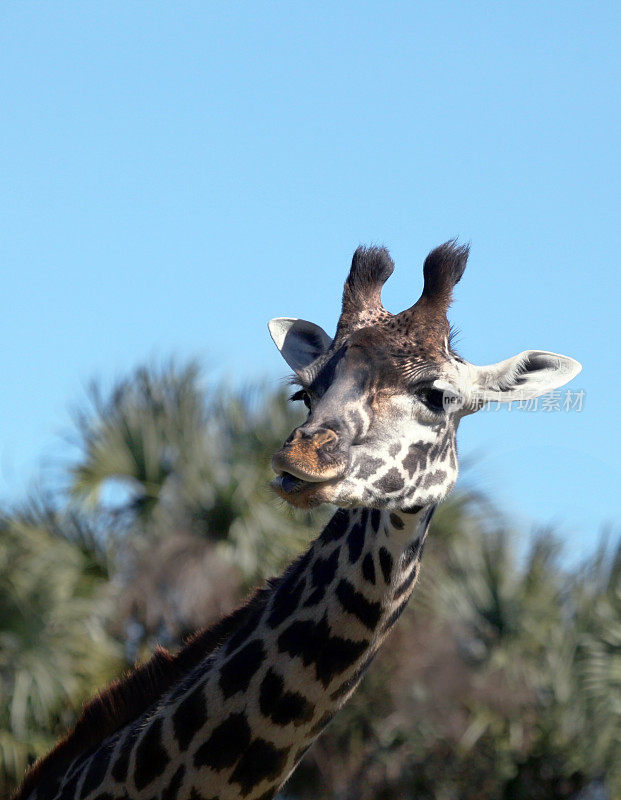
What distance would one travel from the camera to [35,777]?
512 cm

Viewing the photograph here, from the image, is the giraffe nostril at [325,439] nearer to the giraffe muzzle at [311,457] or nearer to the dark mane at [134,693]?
the giraffe muzzle at [311,457]

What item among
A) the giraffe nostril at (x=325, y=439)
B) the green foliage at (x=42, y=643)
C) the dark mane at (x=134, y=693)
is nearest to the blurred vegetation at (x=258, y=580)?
the green foliage at (x=42, y=643)

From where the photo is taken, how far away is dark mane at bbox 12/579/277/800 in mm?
4898

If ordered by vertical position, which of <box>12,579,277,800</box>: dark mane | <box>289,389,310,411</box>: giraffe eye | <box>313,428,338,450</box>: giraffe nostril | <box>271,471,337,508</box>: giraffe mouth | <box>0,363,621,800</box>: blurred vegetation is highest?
<box>313,428,338,450</box>: giraffe nostril

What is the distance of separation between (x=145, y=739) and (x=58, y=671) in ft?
27.4

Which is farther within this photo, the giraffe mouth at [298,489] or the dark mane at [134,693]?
the dark mane at [134,693]

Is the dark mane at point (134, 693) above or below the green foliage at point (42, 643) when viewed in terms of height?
above

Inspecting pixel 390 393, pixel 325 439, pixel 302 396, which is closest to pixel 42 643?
pixel 302 396

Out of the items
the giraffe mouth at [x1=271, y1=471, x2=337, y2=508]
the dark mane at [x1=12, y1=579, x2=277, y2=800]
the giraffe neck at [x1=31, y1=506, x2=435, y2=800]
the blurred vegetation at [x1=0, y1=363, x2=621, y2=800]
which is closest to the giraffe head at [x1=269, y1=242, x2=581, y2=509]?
the giraffe mouth at [x1=271, y1=471, x2=337, y2=508]

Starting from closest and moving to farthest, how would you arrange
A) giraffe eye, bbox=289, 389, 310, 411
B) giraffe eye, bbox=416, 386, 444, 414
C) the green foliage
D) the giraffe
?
the giraffe, giraffe eye, bbox=416, 386, 444, 414, giraffe eye, bbox=289, 389, 310, 411, the green foliage

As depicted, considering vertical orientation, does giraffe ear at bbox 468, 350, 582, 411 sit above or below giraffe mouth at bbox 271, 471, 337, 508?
above

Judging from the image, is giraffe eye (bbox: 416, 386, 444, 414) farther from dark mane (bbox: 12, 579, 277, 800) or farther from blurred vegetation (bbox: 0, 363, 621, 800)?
blurred vegetation (bbox: 0, 363, 621, 800)

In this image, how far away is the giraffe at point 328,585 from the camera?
4328 millimetres

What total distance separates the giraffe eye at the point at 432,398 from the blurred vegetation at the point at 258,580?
8611 mm
